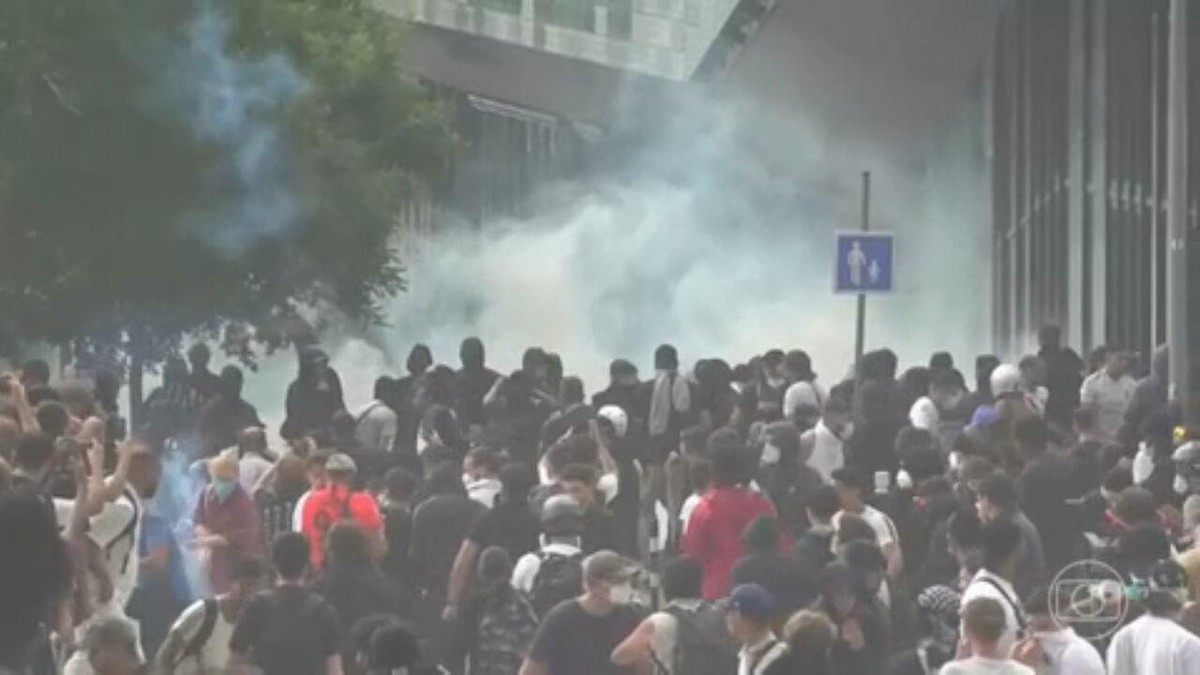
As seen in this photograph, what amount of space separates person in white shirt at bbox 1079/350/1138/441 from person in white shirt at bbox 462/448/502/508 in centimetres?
716

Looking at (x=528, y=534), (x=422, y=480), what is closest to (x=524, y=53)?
(x=422, y=480)

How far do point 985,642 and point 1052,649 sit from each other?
736 mm

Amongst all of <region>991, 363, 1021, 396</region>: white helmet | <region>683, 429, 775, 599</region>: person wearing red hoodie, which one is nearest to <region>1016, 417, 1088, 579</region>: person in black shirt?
<region>683, 429, 775, 599</region>: person wearing red hoodie

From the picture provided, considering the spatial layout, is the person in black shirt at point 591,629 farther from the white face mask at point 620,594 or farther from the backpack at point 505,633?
the backpack at point 505,633

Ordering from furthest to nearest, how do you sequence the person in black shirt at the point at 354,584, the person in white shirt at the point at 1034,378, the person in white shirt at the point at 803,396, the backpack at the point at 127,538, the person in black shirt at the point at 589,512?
the person in white shirt at the point at 1034,378 → the person in white shirt at the point at 803,396 → the person in black shirt at the point at 589,512 → the backpack at the point at 127,538 → the person in black shirt at the point at 354,584

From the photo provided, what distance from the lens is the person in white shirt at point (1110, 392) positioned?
23531 millimetres

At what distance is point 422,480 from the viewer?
19.6m

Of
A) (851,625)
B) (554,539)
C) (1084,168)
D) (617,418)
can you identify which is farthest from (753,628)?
(1084,168)

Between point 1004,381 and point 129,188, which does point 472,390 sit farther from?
point 129,188

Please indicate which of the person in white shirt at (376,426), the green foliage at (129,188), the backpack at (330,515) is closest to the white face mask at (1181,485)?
the backpack at (330,515)

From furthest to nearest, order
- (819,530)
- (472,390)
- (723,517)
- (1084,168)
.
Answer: (1084,168) → (472,390) → (723,517) → (819,530)

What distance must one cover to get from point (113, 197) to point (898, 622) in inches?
698

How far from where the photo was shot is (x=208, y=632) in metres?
12.5

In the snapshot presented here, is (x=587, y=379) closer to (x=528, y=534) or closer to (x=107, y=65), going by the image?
(x=107, y=65)
